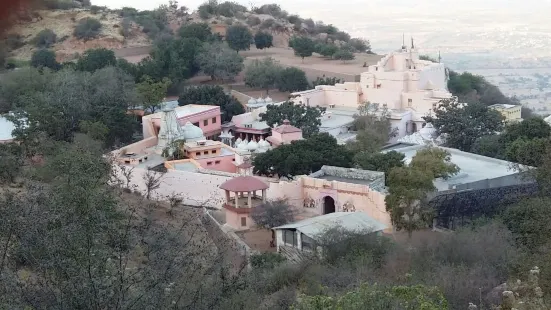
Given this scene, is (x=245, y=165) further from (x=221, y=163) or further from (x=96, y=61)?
(x=96, y=61)

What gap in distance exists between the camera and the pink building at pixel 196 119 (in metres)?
23.3

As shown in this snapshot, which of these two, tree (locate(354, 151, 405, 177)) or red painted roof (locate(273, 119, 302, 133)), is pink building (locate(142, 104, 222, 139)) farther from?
tree (locate(354, 151, 405, 177))

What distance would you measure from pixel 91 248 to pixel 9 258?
1142mm

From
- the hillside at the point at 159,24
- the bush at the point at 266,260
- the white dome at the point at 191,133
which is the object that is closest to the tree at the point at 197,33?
the hillside at the point at 159,24

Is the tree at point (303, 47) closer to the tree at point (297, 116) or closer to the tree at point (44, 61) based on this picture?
the tree at point (44, 61)

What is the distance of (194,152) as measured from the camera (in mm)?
20578

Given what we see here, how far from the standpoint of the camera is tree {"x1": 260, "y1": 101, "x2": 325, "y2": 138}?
23.1 m

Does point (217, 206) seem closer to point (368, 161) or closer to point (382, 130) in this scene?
point (368, 161)

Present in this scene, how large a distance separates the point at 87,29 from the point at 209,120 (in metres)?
16.2

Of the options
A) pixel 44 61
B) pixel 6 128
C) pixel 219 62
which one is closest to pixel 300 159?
pixel 6 128

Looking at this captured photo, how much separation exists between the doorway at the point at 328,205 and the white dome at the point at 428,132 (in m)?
7.30

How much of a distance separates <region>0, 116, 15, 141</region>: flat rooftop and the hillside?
1276 cm

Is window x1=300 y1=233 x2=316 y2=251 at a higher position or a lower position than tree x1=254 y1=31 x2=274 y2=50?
lower

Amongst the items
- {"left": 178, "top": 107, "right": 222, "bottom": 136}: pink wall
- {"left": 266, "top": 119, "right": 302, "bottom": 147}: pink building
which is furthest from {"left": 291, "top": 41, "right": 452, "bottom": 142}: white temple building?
{"left": 266, "top": 119, "right": 302, "bottom": 147}: pink building
